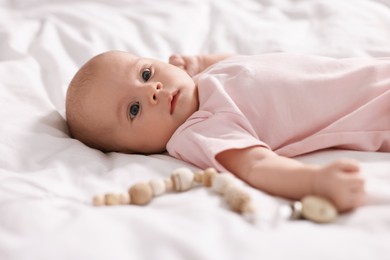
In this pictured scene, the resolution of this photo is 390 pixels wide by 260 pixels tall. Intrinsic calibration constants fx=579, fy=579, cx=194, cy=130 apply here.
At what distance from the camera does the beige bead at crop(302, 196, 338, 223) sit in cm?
85

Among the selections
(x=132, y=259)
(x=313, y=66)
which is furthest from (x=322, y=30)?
(x=132, y=259)

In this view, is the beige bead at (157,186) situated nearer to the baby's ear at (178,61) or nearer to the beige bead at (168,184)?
the beige bead at (168,184)

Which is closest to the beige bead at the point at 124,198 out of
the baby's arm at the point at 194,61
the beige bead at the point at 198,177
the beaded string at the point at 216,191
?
the beaded string at the point at 216,191

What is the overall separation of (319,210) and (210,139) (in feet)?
1.03

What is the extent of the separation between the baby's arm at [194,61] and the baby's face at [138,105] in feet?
0.71

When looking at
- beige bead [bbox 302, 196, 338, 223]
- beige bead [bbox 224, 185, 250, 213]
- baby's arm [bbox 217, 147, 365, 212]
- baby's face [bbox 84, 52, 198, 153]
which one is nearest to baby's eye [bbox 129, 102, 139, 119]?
baby's face [bbox 84, 52, 198, 153]

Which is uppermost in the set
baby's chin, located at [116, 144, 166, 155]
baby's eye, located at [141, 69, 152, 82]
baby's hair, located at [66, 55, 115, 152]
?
baby's eye, located at [141, 69, 152, 82]

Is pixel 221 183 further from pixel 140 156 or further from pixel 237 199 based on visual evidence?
pixel 140 156

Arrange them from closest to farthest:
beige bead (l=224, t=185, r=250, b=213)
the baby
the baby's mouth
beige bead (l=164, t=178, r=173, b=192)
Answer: beige bead (l=224, t=185, r=250, b=213)
beige bead (l=164, t=178, r=173, b=192)
the baby
the baby's mouth

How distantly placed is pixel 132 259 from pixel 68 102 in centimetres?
61

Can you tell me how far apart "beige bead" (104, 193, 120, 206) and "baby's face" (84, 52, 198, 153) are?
294 millimetres

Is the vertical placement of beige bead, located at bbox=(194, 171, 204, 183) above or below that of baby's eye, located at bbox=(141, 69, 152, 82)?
below

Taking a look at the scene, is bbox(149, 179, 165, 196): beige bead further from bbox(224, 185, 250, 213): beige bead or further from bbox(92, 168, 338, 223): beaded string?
bbox(224, 185, 250, 213): beige bead

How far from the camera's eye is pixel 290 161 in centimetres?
99
